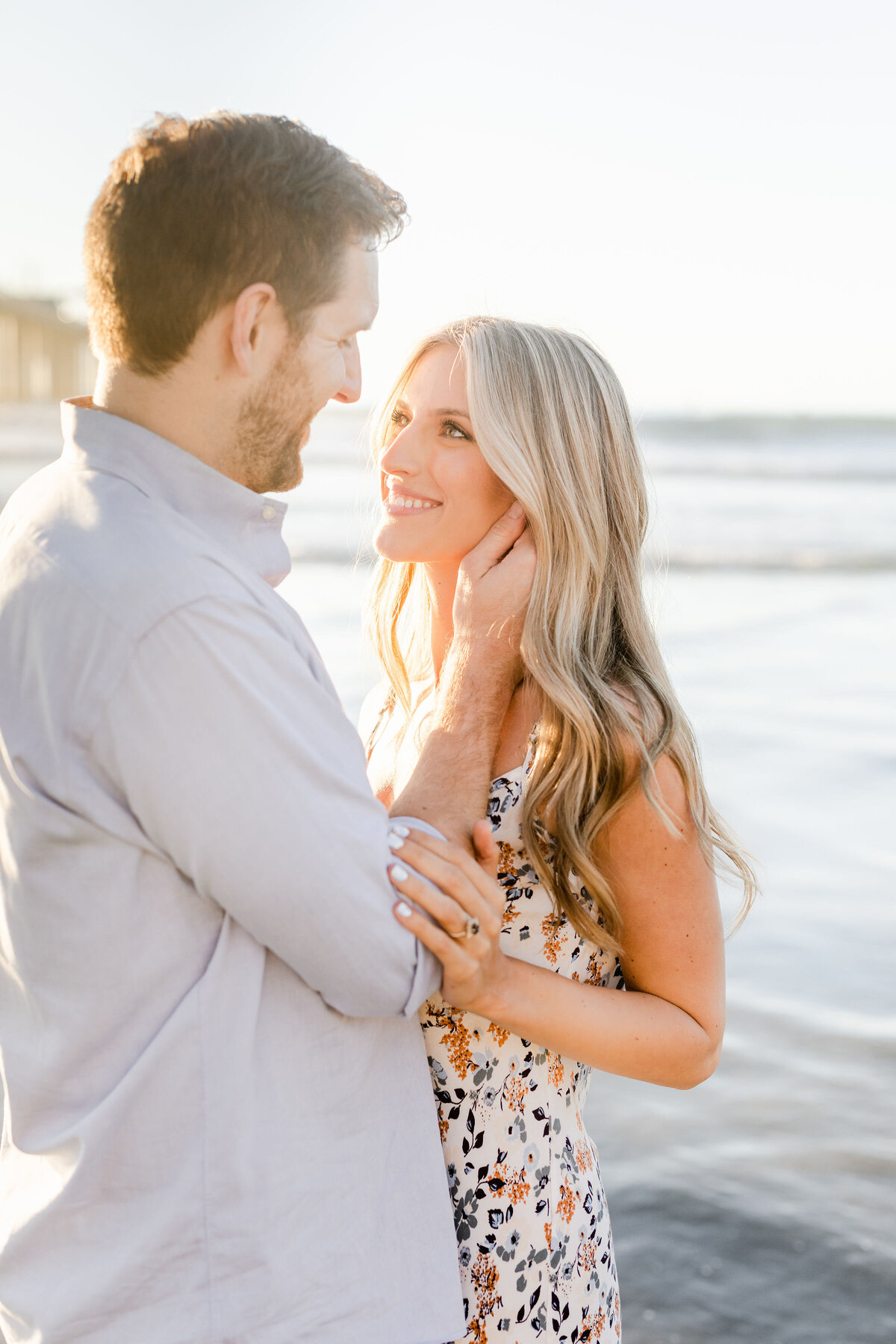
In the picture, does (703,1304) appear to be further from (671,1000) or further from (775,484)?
(775,484)

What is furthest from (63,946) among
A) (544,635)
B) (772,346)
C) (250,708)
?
(772,346)

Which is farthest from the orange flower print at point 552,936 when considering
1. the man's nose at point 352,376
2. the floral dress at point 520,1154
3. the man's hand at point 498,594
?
the man's nose at point 352,376

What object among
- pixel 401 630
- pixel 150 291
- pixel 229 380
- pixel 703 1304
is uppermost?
pixel 150 291

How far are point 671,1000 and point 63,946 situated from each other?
1.15 metres

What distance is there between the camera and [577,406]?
2545 millimetres

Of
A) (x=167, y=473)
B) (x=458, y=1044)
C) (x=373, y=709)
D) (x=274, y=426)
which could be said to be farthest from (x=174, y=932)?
(x=373, y=709)

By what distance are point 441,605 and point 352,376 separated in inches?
41.9

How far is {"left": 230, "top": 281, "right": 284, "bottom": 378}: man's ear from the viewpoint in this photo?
1.58 metres

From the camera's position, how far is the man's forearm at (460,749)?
1946 mm

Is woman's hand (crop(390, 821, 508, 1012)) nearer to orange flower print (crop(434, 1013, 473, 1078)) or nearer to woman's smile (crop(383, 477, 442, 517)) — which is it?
orange flower print (crop(434, 1013, 473, 1078))

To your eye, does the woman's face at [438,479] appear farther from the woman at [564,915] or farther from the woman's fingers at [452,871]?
the woman's fingers at [452,871]

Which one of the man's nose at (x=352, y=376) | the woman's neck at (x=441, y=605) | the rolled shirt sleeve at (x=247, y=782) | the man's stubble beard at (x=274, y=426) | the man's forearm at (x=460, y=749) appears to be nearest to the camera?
the rolled shirt sleeve at (x=247, y=782)

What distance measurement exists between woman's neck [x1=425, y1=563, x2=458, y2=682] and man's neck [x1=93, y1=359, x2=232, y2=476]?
1164 millimetres

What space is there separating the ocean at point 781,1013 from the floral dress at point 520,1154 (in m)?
0.89
